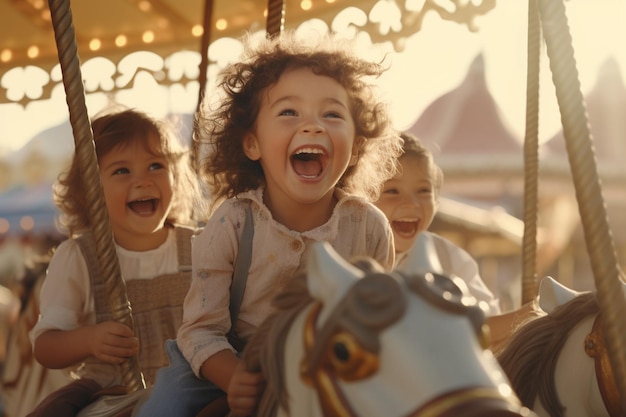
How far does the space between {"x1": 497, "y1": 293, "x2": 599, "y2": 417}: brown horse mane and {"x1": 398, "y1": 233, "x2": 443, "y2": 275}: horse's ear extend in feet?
2.31

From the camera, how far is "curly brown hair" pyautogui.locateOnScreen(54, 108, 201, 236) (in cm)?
297

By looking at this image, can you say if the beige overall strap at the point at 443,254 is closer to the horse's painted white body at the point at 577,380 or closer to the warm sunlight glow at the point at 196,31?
the horse's painted white body at the point at 577,380

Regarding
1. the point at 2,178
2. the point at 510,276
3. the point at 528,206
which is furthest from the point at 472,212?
the point at 528,206

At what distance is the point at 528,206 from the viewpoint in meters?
3.34

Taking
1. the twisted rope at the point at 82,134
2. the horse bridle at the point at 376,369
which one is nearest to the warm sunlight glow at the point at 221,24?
A: the twisted rope at the point at 82,134

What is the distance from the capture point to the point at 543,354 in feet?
6.81

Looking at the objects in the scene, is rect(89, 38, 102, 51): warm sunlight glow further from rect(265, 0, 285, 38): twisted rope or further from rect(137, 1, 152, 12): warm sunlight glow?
rect(265, 0, 285, 38): twisted rope

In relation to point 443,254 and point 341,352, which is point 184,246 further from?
point 341,352

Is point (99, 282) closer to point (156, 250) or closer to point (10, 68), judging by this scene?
point (156, 250)

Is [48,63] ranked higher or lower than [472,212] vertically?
higher

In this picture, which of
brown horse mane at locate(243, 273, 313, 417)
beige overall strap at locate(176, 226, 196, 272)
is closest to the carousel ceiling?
beige overall strap at locate(176, 226, 196, 272)

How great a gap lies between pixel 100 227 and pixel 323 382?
95 centimetres

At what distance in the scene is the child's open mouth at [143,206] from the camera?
3004 millimetres

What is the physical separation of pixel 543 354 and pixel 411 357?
870 millimetres
